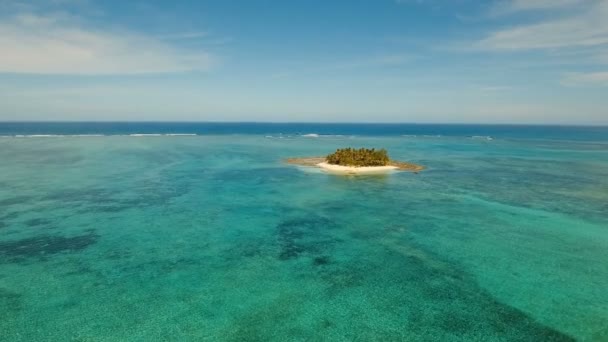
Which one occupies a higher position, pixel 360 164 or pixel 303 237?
pixel 360 164

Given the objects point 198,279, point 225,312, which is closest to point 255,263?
point 198,279

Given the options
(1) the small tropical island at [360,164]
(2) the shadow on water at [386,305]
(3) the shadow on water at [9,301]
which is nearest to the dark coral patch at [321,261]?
(2) the shadow on water at [386,305]

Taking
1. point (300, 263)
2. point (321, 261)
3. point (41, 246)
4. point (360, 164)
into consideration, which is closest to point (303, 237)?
point (321, 261)

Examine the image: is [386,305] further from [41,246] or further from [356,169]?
[356,169]

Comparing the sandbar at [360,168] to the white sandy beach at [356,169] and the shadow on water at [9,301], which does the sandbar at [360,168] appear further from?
the shadow on water at [9,301]

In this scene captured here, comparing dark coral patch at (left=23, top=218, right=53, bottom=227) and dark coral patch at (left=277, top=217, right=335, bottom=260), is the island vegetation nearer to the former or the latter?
dark coral patch at (left=277, top=217, right=335, bottom=260)

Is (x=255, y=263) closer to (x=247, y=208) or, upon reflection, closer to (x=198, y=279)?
(x=198, y=279)

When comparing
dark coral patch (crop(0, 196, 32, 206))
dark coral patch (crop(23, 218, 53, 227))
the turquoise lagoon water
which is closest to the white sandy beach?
the turquoise lagoon water
